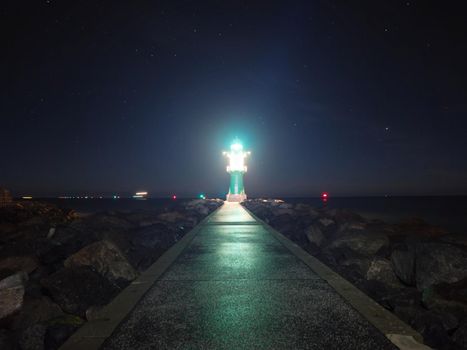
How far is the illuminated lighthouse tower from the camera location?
4634cm

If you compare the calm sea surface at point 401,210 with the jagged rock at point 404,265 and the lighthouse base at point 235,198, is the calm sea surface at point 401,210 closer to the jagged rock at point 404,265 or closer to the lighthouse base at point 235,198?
the lighthouse base at point 235,198

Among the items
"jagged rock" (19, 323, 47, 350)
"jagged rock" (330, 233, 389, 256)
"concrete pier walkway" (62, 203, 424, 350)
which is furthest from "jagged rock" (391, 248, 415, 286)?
"jagged rock" (19, 323, 47, 350)

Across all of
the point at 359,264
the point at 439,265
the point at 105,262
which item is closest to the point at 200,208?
the point at 359,264

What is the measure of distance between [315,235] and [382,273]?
463 cm

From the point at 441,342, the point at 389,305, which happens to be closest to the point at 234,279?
the point at 389,305

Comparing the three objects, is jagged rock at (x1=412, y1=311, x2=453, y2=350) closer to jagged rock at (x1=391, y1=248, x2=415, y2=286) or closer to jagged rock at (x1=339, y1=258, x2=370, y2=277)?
jagged rock at (x1=391, y1=248, x2=415, y2=286)

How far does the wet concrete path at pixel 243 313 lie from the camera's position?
3818 mm

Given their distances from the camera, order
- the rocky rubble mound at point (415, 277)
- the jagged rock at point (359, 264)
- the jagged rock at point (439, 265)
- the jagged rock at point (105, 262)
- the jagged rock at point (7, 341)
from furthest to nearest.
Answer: the jagged rock at point (359, 264)
the jagged rock at point (439, 265)
the jagged rock at point (105, 262)
the rocky rubble mound at point (415, 277)
the jagged rock at point (7, 341)

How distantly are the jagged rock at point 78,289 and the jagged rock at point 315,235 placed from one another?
324 inches

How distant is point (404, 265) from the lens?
27.6ft

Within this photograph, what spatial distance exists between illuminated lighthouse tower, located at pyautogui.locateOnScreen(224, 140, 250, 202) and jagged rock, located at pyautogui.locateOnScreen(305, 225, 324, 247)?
3230 cm

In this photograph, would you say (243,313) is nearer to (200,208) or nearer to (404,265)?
(404,265)

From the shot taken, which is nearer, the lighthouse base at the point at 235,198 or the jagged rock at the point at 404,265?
the jagged rock at the point at 404,265

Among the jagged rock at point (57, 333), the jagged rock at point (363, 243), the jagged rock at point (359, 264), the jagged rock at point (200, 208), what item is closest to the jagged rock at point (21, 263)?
the jagged rock at point (57, 333)
